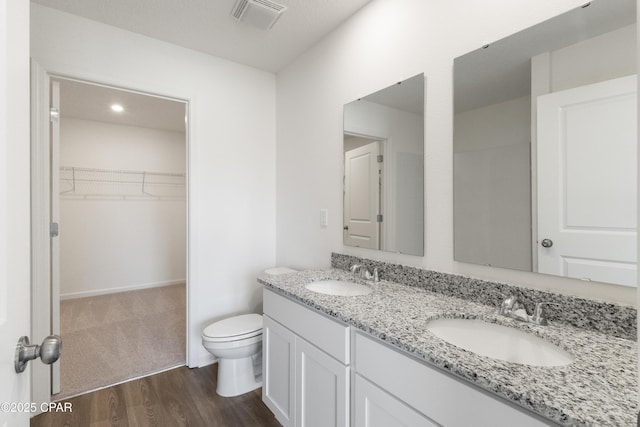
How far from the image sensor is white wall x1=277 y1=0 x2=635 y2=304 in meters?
1.28

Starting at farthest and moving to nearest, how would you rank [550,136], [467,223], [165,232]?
[165,232], [467,223], [550,136]

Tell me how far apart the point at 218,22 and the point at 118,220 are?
3435 millimetres

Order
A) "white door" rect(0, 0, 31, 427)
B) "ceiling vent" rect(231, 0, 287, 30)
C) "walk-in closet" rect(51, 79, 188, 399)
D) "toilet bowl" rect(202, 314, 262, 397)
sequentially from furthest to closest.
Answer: "walk-in closet" rect(51, 79, 188, 399) < "toilet bowl" rect(202, 314, 262, 397) < "ceiling vent" rect(231, 0, 287, 30) < "white door" rect(0, 0, 31, 427)

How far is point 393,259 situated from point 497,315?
66 centimetres

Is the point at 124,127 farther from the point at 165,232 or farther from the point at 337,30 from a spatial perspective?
the point at 337,30

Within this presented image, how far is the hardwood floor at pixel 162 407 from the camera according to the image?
1776mm

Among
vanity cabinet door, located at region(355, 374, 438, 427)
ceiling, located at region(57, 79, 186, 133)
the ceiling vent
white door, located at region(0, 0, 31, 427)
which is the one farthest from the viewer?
ceiling, located at region(57, 79, 186, 133)

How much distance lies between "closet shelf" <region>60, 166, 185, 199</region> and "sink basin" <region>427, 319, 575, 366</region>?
4.58 meters

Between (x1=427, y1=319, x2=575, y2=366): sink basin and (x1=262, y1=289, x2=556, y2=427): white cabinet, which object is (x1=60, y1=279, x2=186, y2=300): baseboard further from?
(x1=427, y1=319, x2=575, y2=366): sink basin

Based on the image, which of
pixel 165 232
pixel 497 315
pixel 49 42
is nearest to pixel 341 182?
pixel 497 315

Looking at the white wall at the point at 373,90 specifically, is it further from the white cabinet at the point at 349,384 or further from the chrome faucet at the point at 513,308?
the white cabinet at the point at 349,384

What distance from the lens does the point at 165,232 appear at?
15.4ft

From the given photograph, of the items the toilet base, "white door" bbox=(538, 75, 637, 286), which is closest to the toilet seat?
the toilet base

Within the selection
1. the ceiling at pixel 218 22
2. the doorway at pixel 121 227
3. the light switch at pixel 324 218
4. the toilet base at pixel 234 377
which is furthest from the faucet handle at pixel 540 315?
the doorway at pixel 121 227
